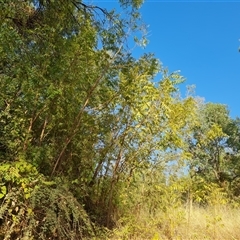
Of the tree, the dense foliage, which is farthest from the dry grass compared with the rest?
the tree

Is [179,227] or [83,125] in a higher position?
[83,125]

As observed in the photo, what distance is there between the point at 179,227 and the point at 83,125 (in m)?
2.02

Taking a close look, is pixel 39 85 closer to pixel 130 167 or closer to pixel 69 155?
pixel 69 155

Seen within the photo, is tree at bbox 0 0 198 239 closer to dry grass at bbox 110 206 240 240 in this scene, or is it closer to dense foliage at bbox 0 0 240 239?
dense foliage at bbox 0 0 240 239

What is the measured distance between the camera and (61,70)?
306 centimetres

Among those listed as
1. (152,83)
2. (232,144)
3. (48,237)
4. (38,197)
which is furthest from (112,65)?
(232,144)

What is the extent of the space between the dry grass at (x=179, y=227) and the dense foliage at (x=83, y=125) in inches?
2.8

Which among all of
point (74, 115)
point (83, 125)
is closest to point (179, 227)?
point (83, 125)

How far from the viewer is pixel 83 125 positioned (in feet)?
11.8

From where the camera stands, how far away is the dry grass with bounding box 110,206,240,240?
3.67 m

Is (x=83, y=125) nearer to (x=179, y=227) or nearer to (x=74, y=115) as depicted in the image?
(x=74, y=115)

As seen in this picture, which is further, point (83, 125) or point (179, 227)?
point (179, 227)

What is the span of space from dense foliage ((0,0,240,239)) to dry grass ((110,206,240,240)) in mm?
72

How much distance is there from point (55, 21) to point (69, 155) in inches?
68.3
